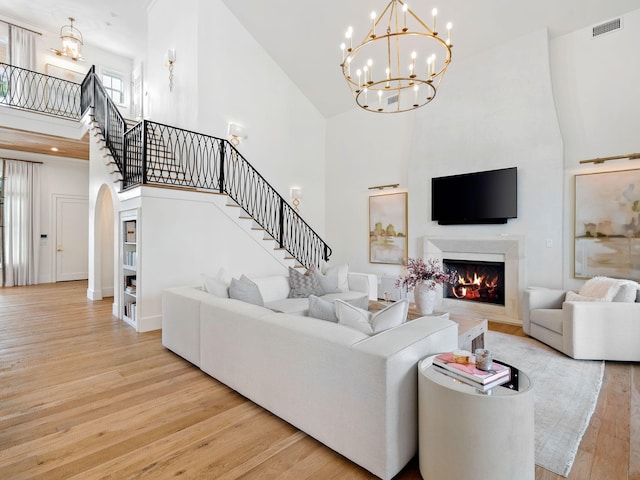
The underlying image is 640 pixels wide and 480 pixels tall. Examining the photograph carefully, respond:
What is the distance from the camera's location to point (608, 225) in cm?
444

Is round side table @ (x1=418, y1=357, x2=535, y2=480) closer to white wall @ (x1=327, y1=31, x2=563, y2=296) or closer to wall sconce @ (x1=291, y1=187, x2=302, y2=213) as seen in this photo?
white wall @ (x1=327, y1=31, x2=563, y2=296)

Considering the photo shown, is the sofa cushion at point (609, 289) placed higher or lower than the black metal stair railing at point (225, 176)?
lower

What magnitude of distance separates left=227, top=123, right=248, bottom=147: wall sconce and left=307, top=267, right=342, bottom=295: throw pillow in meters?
3.32

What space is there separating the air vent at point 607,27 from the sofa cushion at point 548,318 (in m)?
3.89

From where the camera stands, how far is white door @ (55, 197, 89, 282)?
910 cm

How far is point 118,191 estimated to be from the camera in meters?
5.19

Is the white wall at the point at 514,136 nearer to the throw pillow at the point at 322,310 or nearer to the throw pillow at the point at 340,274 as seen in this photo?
the throw pillow at the point at 340,274

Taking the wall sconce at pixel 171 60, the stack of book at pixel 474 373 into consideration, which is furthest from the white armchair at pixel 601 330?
the wall sconce at pixel 171 60

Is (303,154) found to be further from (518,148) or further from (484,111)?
(518,148)

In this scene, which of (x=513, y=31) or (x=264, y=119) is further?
(x=264, y=119)

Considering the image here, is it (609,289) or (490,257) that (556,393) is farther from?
(490,257)

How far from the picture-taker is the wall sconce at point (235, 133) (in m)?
6.50

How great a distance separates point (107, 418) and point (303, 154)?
21.7 feet

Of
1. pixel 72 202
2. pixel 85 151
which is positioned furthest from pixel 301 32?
pixel 72 202
